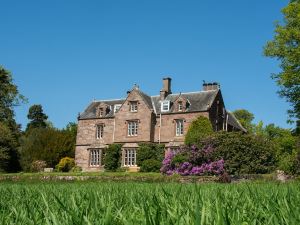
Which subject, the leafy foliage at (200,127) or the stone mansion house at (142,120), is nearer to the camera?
the leafy foliage at (200,127)

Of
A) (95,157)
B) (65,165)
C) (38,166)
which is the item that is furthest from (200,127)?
(38,166)

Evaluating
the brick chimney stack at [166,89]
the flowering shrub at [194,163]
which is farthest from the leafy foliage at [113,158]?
the flowering shrub at [194,163]

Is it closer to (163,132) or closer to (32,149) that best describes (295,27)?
(163,132)

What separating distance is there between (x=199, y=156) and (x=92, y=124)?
72.0ft

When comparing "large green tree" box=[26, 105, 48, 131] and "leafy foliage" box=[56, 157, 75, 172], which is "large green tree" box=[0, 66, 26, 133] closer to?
"leafy foliage" box=[56, 157, 75, 172]

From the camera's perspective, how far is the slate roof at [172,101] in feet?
157

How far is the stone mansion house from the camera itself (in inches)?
1905

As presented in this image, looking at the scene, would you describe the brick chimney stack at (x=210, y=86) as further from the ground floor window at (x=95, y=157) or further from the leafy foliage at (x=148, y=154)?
the ground floor window at (x=95, y=157)

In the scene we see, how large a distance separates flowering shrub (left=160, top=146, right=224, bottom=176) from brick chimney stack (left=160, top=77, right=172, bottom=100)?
13.4 m

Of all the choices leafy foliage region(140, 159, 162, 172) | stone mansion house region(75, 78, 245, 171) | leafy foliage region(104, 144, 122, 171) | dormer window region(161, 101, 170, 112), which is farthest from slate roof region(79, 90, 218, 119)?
leafy foliage region(140, 159, 162, 172)

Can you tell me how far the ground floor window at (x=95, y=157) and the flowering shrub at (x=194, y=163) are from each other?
48.6 ft

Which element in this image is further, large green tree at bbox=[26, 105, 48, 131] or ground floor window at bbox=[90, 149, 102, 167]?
large green tree at bbox=[26, 105, 48, 131]

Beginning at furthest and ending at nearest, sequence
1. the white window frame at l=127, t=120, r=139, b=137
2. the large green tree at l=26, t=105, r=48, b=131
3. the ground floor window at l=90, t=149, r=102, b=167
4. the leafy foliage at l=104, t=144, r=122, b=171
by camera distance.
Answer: the large green tree at l=26, t=105, r=48, b=131 < the ground floor window at l=90, t=149, r=102, b=167 < the white window frame at l=127, t=120, r=139, b=137 < the leafy foliage at l=104, t=144, r=122, b=171

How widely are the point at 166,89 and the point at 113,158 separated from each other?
11647 millimetres
